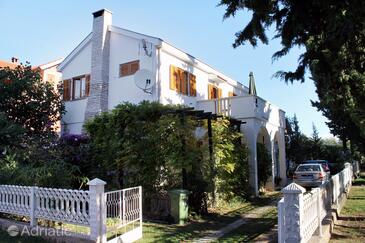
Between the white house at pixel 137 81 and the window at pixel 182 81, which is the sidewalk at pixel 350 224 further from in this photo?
the window at pixel 182 81

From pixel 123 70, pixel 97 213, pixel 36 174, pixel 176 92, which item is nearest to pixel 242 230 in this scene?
pixel 97 213

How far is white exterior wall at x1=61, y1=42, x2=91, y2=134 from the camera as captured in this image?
1925 cm

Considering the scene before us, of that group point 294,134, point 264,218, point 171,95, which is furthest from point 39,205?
point 294,134

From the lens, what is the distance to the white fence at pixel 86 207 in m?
7.40

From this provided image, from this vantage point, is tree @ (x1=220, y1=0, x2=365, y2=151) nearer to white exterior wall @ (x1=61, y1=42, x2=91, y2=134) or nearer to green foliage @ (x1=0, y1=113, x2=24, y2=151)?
green foliage @ (x1=0, y1=113, x2=24, y2=151)

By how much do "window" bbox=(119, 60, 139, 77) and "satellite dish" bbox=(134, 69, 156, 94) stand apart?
135 centimetres

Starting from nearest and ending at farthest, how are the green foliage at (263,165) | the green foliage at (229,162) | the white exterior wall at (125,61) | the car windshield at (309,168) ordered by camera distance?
1. the green foliage at (229,162)
2. the white exterior wall at (125,61)
3. the green foliage at (263,165)
4. the car windshield at (309,168)

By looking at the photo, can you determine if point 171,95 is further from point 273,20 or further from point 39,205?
point 39,205

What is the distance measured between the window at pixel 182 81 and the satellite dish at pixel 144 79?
159 centimetres

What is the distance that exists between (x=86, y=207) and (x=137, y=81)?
9007mm

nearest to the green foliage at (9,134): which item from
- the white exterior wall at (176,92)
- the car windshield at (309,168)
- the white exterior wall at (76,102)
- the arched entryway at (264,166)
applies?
the white exterior wall at (76,102)

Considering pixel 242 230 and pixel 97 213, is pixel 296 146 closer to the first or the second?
pixel 242 230

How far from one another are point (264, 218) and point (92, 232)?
5.89m

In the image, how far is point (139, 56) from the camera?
56.3ft
